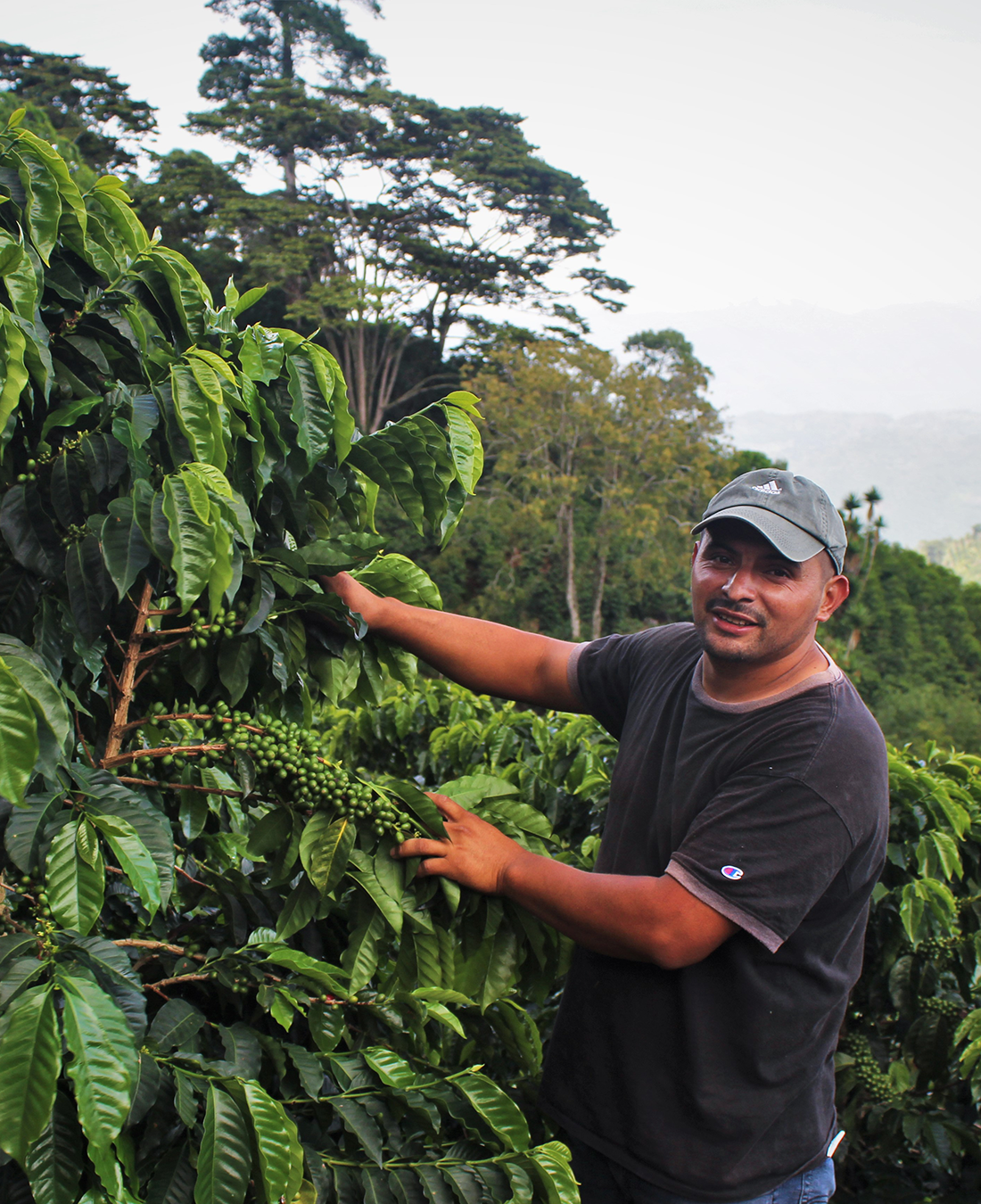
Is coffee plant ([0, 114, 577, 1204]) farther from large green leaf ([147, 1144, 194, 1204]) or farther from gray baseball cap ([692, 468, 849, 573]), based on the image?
gray baseball cap ([692, 468, 849, 573])

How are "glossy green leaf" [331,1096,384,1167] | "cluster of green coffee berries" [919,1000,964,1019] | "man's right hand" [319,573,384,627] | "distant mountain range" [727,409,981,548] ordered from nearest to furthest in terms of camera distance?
"glossy green leaf" [331,1096,384,1167]
"man's right hand" [319,573,384,627]
"cluster of green coffee berries" [919,1000,964,1019]
"distant mountain range" [727,409,981,548]

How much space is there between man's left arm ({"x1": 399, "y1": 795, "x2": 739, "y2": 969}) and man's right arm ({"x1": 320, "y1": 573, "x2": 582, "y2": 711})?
41 centimetres

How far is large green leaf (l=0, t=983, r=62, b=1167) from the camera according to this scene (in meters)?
0.96

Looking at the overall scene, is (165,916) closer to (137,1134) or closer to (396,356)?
(137,1134)

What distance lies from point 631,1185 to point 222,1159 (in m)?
0.79

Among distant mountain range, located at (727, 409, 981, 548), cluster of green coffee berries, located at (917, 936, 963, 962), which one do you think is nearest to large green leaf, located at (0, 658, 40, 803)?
cluster of green coffee berries, located at (917, 936, 963, 962)

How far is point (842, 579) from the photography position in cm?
174

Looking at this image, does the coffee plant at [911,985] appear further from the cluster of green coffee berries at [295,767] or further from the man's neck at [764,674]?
the cluster of green coffee berries at [295,767]

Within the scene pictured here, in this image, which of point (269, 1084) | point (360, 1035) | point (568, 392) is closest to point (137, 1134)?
point (269, 1084)

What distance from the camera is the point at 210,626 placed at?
139cm

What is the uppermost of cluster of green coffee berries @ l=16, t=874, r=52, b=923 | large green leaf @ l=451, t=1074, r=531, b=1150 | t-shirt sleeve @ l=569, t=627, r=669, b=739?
t-shirt sleeve @ l=569, t=627, r=669, b=739

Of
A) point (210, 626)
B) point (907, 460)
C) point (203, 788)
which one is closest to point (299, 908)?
point (203, 788)

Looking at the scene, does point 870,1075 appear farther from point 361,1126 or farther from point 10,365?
point 10,365

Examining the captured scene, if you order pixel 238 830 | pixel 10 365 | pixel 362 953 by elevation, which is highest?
pixel 10 365
